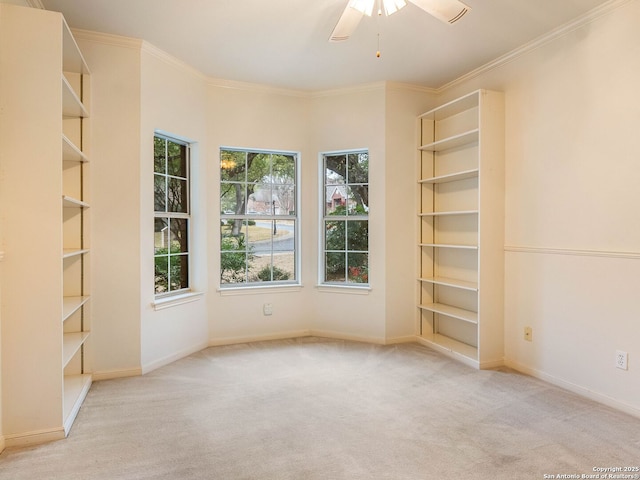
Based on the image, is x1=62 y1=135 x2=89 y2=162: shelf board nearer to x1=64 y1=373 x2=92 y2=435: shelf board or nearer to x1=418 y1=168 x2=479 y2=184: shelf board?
x1=64 y1=373 x2=92 y2=435: shelf board

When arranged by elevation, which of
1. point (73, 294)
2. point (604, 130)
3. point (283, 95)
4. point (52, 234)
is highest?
point (283, 95)

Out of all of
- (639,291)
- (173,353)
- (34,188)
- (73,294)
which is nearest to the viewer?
(34,188)

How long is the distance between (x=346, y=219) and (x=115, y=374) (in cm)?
267

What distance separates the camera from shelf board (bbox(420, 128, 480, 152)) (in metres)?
3.55

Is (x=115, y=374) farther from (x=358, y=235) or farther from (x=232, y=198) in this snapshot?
(x=358, y=235)

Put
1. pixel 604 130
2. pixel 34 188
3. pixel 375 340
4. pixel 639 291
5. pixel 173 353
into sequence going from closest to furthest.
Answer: pixel 34 188
pixel 639 291
pixel 604 130
pixel 173 353
pixel 375 340

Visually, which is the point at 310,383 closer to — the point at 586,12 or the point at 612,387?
the point at 612,387

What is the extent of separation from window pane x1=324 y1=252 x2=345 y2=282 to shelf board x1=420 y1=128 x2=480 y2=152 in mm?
1506

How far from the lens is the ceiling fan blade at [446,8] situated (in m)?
2.12

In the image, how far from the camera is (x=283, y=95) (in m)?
4.34

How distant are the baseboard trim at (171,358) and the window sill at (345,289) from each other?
138cm

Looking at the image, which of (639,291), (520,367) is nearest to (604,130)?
(639,291)

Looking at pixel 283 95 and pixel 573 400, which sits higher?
pixel 283 95

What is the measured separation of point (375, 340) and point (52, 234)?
3085 mm
